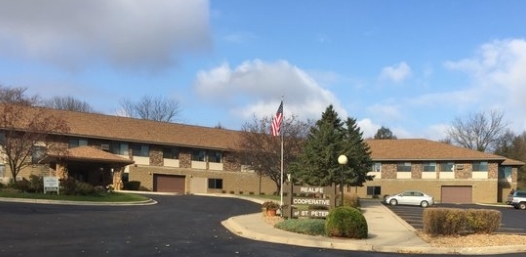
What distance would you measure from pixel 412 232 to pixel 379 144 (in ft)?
165

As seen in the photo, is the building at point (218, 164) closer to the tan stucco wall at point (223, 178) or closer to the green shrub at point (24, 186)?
the tan stucco wall at point (223, 178)

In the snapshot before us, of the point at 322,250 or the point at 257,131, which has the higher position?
the point at 257,131

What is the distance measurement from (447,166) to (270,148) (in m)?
22.1

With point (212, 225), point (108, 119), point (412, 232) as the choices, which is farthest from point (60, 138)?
point (412, 232)

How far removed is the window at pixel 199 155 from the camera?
58.0 meters

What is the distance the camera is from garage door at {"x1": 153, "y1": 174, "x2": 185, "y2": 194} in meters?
54.9

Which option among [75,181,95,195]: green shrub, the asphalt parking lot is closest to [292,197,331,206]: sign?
the asphalt parking lot

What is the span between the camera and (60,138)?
43.9 metres

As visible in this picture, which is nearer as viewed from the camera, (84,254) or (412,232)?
(84,254)

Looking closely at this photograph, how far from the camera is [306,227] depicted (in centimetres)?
1747

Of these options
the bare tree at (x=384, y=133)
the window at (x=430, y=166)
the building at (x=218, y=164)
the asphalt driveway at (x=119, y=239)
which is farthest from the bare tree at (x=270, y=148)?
the bare tree at (x=384, y=133)

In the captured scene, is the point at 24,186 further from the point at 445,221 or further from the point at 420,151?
the point at 420,151

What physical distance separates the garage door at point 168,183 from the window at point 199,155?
8.43ft

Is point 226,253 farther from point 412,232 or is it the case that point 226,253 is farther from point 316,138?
point 316,138
